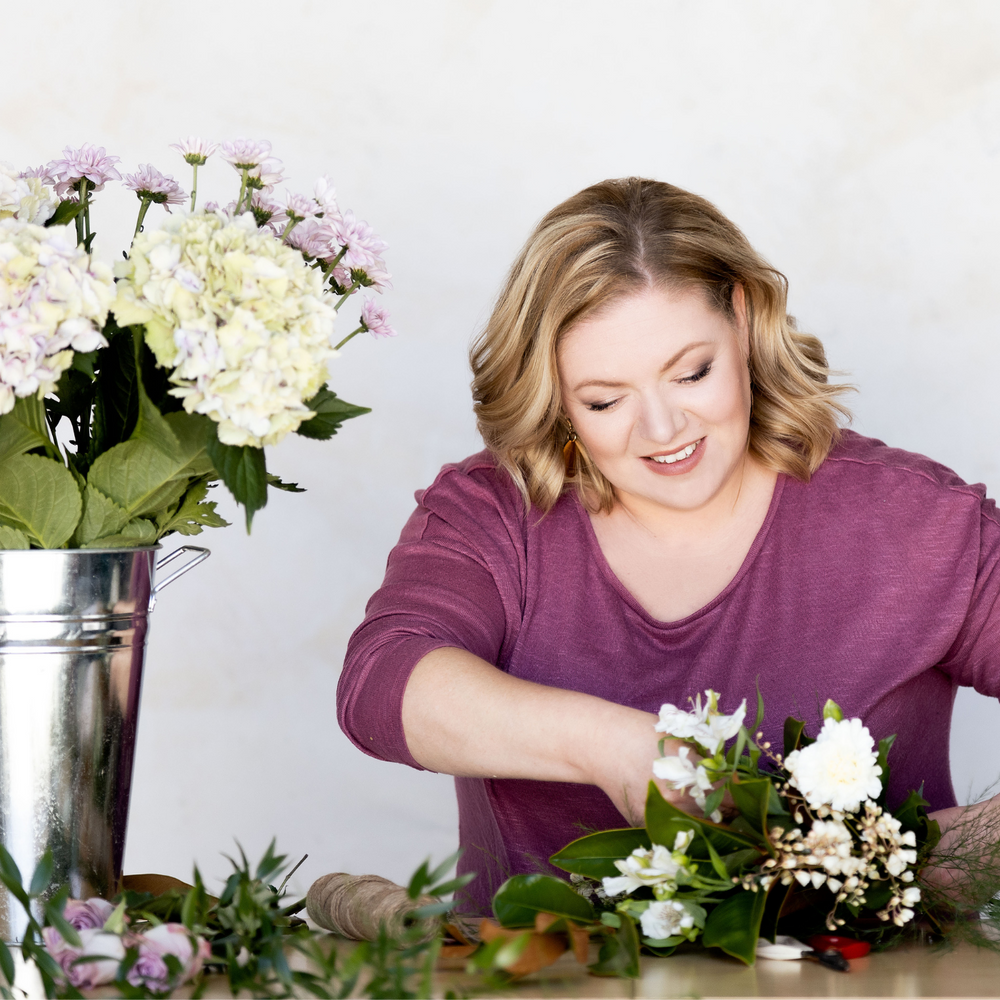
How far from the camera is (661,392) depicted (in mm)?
1555

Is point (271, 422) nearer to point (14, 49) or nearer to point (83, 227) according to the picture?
point (83, 227)

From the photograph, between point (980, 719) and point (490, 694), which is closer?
point (490, 694)

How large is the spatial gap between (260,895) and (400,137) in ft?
6.23

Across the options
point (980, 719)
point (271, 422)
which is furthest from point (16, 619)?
point (980, 719)

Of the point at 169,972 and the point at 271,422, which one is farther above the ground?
the point at 271,422

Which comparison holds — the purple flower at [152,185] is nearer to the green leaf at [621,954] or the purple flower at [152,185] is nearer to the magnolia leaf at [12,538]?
the magnolia leaf at [12,538]

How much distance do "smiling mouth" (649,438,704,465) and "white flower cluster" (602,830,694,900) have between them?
75 cm

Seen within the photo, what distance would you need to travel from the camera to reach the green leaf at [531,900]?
94 cm

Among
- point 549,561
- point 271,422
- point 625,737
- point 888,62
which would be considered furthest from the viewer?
point 888,62

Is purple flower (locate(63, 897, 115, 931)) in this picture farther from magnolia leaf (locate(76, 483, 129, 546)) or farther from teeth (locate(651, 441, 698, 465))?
teeth (locate(651, 441, 698, 465))

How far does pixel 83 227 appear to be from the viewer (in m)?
1.20

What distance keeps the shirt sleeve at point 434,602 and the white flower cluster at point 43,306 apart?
1.92 feet

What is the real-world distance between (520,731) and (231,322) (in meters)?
0.55

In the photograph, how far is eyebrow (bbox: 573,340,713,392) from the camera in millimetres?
1542
